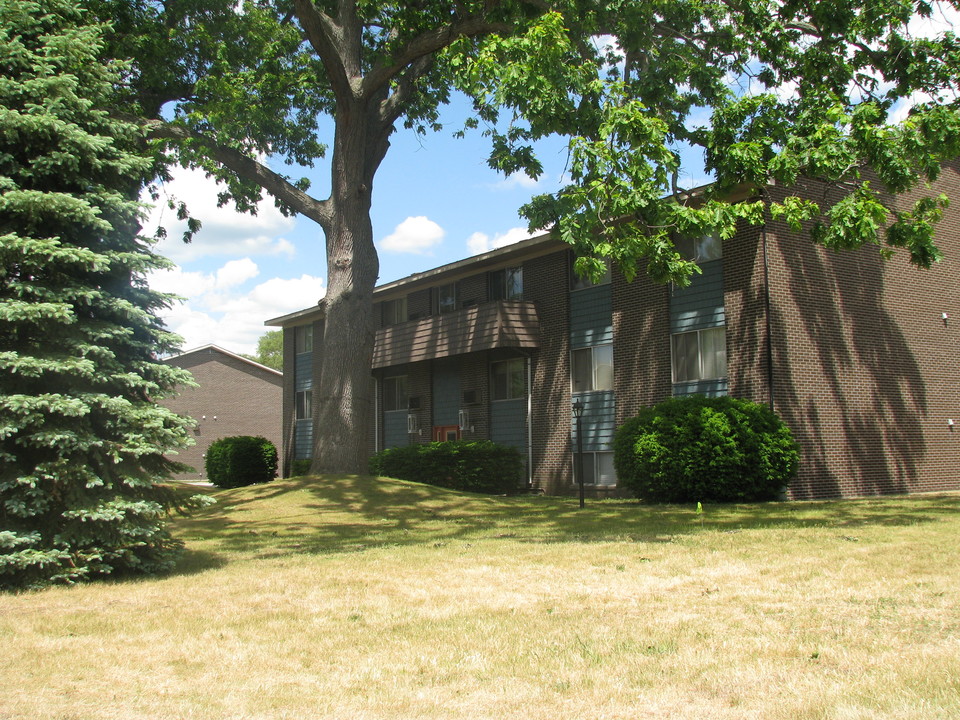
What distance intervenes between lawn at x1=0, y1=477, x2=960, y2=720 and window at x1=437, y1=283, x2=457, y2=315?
1797 cm

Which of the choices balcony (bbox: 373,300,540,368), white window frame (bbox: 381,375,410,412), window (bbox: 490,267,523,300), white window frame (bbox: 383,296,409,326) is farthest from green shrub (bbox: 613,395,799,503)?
white window frame (bbox: 383,296,409,326)

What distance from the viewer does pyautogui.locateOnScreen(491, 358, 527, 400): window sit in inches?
1075

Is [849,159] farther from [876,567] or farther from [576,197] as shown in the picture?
[876,567]

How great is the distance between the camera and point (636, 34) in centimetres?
1602

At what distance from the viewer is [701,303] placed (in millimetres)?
21672

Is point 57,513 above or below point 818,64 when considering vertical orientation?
below

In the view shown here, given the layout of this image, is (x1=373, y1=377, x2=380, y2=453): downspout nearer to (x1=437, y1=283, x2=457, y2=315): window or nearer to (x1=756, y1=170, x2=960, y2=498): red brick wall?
(x1=437, y1=283, x2=457, y2=315): window

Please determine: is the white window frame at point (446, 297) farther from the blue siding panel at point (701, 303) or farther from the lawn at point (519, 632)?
the lawn at point (519, 632)

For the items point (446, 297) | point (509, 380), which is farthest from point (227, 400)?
point (509, 380)

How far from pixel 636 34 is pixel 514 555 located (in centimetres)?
994

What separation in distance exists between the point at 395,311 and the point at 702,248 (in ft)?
47.7

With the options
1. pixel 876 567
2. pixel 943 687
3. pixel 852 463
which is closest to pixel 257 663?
pixel 943 687

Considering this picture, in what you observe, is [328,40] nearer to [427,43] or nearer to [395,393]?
[427,43]

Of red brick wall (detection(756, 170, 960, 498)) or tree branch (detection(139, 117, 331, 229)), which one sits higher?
tree branch (detection(139, 117, 331, 229))
